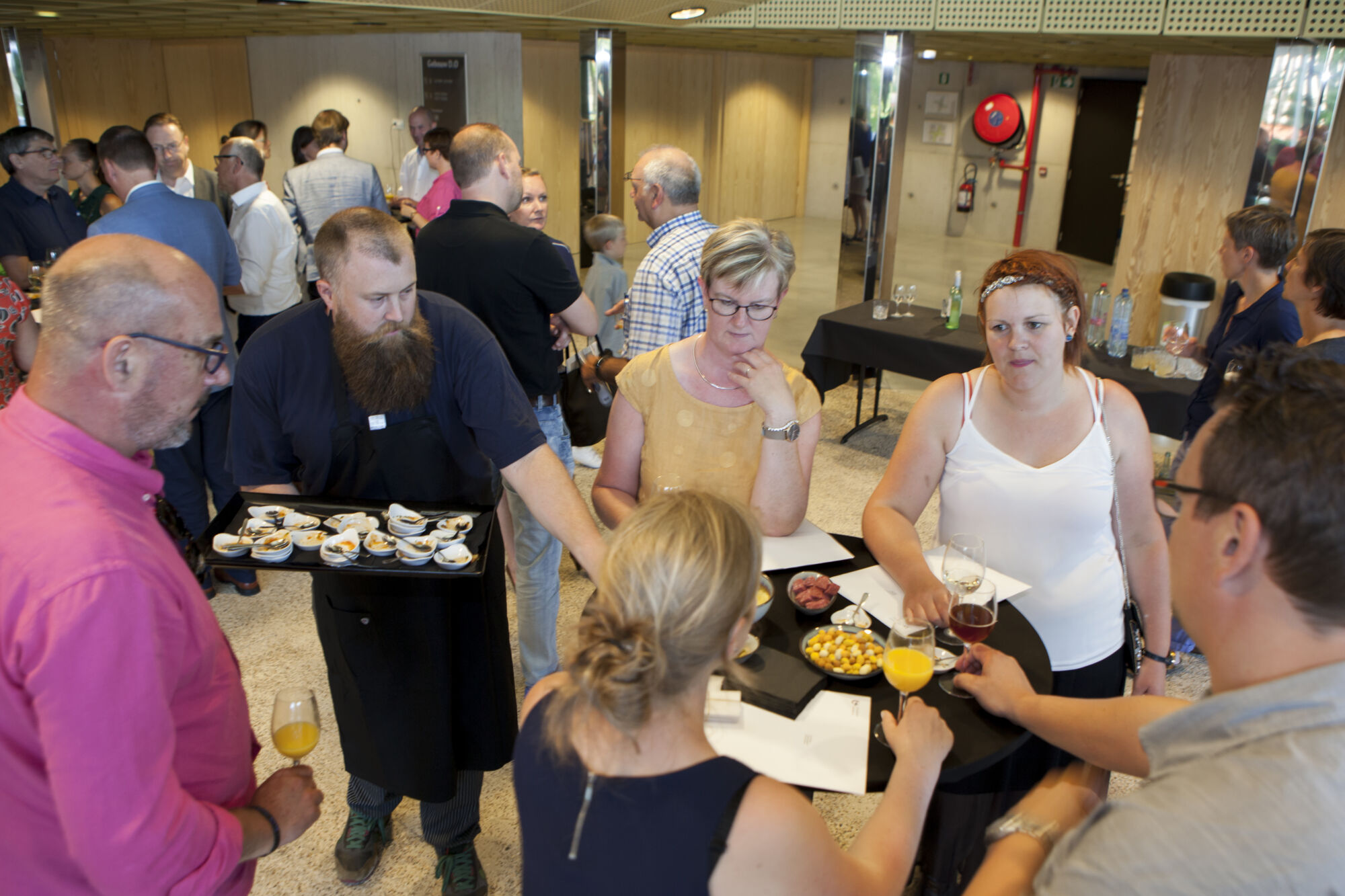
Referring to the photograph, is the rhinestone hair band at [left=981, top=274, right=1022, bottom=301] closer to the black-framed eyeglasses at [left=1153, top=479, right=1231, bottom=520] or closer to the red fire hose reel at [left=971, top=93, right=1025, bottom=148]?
the black-framed eyeglasses at [left=1153, top=479, right=1231, bottom=520]

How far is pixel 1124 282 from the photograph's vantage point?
6945mm

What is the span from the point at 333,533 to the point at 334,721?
1419 millimetres

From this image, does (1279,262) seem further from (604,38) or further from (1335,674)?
(604,38)

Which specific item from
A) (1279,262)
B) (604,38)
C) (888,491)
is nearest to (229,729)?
(888,491)

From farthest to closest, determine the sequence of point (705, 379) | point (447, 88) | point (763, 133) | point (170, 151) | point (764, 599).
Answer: point (763, 133)
point (447, 88)
point (170, 151)
point (705, 379)
point (764, 599)

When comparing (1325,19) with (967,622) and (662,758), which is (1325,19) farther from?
(662,758)

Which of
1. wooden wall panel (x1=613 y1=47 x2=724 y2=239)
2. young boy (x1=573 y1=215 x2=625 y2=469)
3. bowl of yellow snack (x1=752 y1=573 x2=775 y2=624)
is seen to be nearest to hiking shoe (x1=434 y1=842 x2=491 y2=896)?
bowl of yellow snack (x1=752 y1=573 x2=775 y2=624)

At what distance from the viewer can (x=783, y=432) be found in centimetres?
206

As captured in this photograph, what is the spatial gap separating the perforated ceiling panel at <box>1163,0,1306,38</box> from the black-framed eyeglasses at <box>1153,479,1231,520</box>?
16.8 feet

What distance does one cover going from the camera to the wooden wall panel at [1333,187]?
5.80 metres

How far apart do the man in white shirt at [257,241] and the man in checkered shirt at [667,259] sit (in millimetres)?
2075

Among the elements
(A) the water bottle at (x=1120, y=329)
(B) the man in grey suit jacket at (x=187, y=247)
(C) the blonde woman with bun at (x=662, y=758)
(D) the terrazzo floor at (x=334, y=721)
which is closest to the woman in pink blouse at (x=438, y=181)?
(B) the man in grey suit jacket at (x=187, y=247)

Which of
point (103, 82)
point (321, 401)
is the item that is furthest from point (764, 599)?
point (103, 82)

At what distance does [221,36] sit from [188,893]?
13.8 metres
